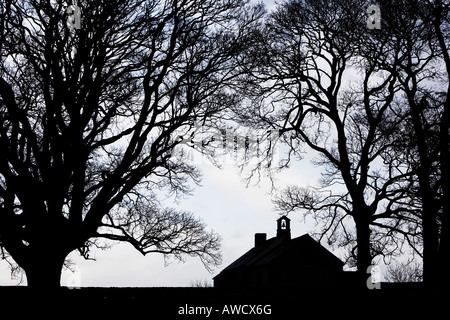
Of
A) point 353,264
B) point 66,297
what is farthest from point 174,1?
point 353,264

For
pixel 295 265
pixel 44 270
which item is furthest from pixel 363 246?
pixel 295 265

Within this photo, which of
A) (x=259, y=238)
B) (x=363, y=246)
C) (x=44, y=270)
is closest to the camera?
(x=44, y=270)

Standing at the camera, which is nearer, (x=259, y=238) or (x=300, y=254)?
(x=300, y=254)

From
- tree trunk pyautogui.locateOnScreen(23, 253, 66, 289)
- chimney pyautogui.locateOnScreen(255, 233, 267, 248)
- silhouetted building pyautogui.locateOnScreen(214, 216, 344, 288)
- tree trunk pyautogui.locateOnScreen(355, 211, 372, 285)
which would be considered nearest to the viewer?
tree trunk pyautogui.locateOnScreen(23, 253, 66, 289)

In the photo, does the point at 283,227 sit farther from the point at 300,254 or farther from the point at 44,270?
the point at 44,270

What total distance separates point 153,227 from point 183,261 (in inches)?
68.4

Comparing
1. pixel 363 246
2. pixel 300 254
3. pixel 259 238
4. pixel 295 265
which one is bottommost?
pixel 295 265

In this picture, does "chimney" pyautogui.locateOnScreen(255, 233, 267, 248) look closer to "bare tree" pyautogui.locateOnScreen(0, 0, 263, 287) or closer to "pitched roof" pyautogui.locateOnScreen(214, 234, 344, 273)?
"pitched roof" pyautogui.locateOnScreen(214, 234, 344, 273)

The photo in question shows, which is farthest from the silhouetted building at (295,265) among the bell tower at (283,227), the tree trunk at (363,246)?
the tree trunk at (363,246)

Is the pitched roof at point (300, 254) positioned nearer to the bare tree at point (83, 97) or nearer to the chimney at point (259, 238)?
the chimney at point (259, 238)

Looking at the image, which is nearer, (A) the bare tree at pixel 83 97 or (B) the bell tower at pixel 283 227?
(A) the bare tree at pixel 83 97

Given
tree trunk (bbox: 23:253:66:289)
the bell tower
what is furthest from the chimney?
tree trunk (bbox: 23:253:66:289)

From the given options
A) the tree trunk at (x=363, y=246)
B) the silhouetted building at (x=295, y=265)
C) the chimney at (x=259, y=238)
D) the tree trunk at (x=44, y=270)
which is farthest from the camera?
the chimney at (x=259, y=238)
